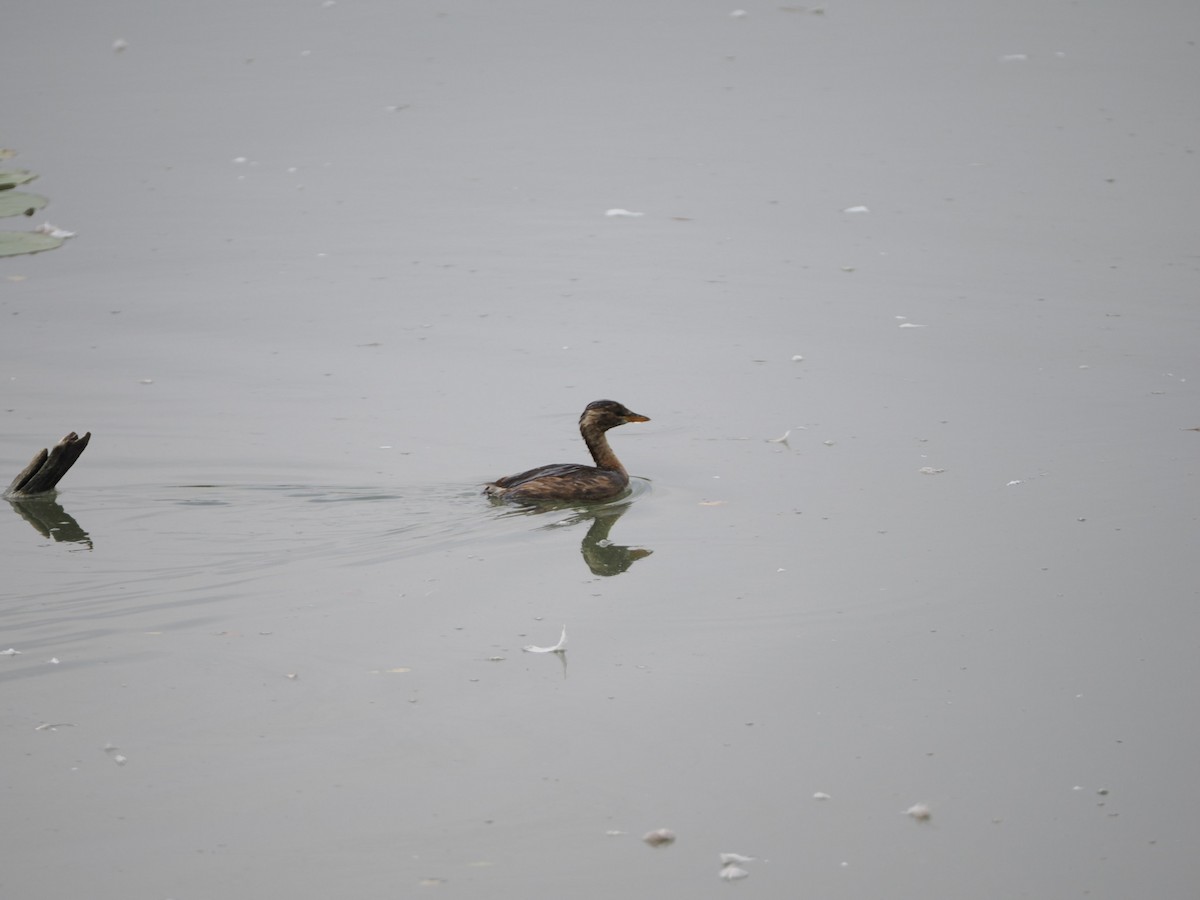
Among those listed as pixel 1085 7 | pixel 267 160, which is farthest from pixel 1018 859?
pixel 1085 7

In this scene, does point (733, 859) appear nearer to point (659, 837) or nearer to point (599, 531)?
point (659, 837)

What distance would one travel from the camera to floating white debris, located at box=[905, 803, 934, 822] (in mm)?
5125

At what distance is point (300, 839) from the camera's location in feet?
16.3

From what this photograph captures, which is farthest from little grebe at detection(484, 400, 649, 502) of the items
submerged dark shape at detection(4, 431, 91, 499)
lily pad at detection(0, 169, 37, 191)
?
lily pad at detection(0, 169, 37, 191)

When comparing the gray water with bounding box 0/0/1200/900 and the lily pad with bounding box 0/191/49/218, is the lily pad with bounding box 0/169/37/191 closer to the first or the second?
the lily pad with bounding box 0/191/49/218

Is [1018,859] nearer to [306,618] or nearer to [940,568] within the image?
[940,568]

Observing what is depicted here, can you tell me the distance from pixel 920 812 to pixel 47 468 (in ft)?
18.2

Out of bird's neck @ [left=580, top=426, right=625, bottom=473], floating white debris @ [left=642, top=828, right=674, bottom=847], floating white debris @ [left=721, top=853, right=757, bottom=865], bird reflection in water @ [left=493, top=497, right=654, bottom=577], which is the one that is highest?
floating white debris @ [left=642, top=828, right=674, bottom=847]

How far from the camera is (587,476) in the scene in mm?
8836

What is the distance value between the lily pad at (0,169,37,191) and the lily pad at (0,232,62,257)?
43.3 inches

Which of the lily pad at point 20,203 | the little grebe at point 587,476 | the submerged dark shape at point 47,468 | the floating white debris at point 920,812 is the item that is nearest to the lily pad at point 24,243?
the lily pad at point 20,203

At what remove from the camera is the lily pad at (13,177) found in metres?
14.2

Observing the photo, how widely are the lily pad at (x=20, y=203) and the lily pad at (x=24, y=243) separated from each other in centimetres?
54

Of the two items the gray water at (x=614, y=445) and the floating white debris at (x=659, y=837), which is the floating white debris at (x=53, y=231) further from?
the floating white debris at (x=659, y=837)
